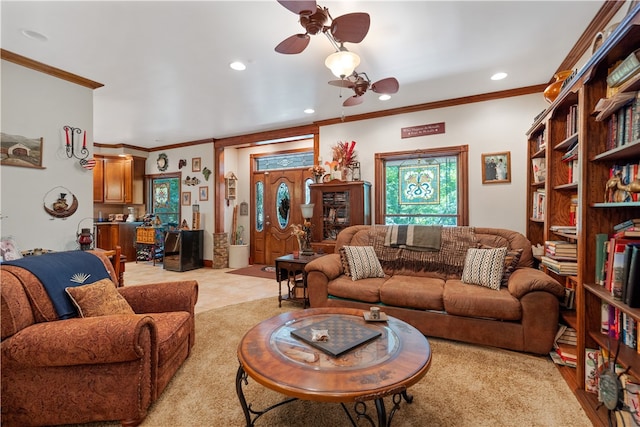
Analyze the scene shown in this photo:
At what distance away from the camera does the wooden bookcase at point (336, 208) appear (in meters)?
4.18

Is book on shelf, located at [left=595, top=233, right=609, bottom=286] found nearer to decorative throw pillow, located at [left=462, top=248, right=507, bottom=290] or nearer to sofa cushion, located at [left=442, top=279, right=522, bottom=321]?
sofa cushion, located at [left=442, top=279, right=522, bottom=321]

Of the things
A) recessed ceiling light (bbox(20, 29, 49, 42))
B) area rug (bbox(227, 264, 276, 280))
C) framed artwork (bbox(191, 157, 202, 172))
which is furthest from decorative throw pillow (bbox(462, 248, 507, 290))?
framed artwork (bbox(191, 157, 202, 172))

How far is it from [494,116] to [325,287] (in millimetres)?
3092

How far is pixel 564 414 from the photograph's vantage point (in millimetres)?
1715

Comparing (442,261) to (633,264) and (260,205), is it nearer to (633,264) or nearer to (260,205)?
(633,264)

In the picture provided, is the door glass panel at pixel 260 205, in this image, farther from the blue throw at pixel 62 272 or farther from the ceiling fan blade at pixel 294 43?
the ceiling fan blade at pixel 294 43

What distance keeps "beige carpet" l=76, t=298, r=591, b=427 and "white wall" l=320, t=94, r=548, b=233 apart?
6.43ft

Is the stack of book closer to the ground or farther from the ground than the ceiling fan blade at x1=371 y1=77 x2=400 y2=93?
closer to the ground

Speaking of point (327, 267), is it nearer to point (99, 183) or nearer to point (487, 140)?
point (487, 140)

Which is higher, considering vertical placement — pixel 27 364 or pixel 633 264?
pixel 633 264

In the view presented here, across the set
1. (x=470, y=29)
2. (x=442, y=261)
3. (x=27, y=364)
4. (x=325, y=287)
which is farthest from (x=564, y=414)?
(x=27, y=364)

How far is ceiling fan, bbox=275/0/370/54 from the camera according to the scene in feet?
5.41

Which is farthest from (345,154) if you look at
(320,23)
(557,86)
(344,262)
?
(320,23)

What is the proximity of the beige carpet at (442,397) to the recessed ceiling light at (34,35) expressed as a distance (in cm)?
297
